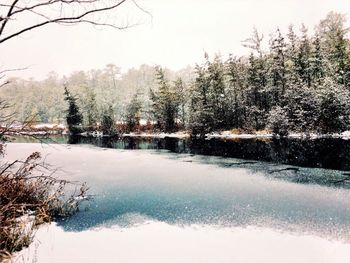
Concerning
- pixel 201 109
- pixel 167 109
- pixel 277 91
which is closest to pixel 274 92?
pixel 277 91

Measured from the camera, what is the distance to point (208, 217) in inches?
325

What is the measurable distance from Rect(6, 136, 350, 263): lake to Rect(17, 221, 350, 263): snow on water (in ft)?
0.06

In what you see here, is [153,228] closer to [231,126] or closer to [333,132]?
[333,132]

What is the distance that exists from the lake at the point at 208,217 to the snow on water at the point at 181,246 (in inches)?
0.7

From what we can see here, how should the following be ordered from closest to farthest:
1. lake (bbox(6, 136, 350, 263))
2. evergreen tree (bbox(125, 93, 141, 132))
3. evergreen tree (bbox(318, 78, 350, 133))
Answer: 1. lake (bbox(6, 136, 350, 263))
2. evergreen tree (bbox(318, 78, 350, 133))
3. evergreen tree (bbox(125, 93, 141, 132))

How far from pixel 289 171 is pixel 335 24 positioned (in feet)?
123

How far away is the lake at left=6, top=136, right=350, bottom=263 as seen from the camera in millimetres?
5977

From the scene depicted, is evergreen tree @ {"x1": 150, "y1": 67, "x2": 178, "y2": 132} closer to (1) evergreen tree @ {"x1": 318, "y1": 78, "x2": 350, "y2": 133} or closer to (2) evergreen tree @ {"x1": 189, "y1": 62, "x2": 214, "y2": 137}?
(2) evergreen tree @ {"x1": 189, "y1": 62, "x2": 214, "y2": 137}

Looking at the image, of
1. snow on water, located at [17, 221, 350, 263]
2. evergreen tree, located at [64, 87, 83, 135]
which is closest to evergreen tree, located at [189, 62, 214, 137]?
Answer: evergreen tree, located at [64, 87, 83, 135]

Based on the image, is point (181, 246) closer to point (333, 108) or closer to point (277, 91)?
point (333, 108)

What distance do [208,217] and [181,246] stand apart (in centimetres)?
202

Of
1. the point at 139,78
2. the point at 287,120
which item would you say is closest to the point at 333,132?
the point at 287,120

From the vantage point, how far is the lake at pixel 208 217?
598cm

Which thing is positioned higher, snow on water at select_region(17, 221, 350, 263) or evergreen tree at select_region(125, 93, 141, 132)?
evergreen tree at select_region(125, 93, 141, 132)
